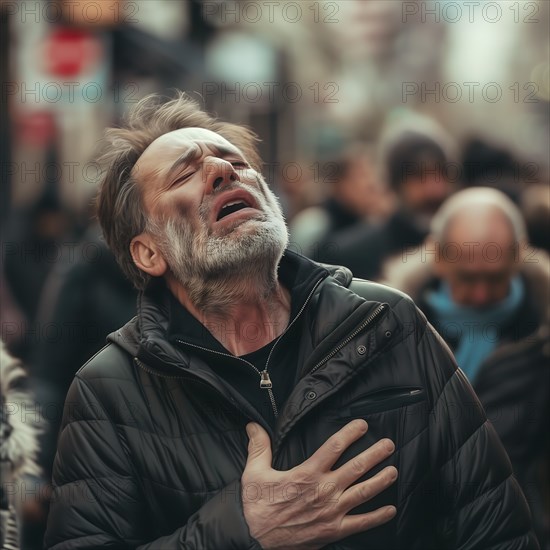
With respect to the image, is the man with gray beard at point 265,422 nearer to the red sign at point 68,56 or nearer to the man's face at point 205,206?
the man's face at point 205,206

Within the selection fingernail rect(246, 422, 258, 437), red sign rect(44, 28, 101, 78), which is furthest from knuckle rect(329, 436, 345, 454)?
red sign rect(44, 28, 101, 78)

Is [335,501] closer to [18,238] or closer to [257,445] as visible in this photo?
[257,445]

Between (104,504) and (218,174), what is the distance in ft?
3.39

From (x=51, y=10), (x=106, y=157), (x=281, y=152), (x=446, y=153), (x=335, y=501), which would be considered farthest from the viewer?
(x=281, y=152)

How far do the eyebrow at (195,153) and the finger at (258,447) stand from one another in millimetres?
865

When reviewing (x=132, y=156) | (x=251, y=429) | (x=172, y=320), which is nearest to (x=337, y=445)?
(x=251, y=429)

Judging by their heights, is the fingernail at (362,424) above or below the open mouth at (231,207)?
below

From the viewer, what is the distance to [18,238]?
969 centimetres

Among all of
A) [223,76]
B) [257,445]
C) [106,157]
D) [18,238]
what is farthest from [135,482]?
[223,76]

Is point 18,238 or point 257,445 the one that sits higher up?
point 257,445

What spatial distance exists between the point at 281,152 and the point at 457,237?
88.2 feet

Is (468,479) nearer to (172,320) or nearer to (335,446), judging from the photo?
(335,446)

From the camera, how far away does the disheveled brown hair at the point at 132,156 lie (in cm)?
357

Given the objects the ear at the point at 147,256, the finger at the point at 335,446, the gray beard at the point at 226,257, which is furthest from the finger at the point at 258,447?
the ear at the point at 147,256
